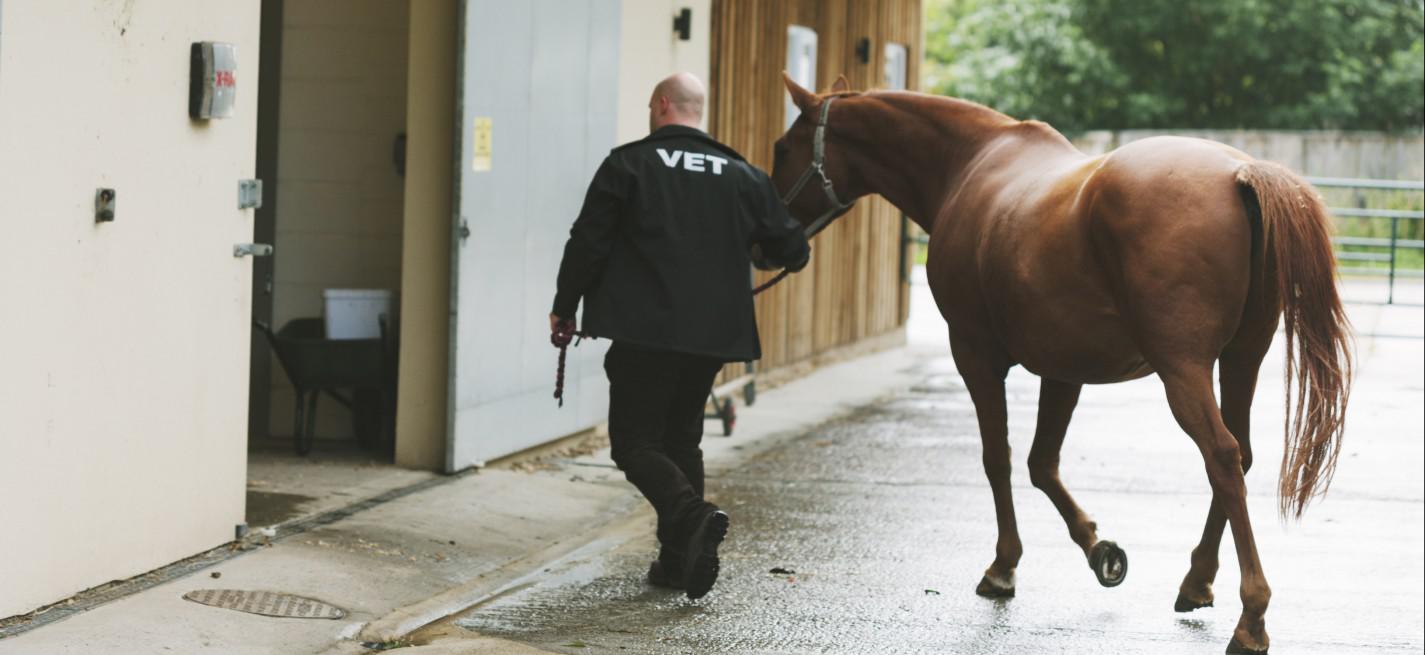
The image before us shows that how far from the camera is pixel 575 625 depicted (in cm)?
613

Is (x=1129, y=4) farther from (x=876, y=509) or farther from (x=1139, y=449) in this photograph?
(x=876, y=509)

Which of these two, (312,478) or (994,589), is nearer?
(994,589)

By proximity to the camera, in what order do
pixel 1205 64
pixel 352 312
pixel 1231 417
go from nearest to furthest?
pixel 1231 417 → pixel 352 312 → pixel 1205 64

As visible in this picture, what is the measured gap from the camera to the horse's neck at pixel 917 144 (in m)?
6.98

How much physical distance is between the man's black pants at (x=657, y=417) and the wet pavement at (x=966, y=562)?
373mm

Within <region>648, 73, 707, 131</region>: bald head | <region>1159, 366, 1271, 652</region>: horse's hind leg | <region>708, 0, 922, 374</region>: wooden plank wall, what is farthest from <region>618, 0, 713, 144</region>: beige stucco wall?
<region>1159, 366, 1271, 652</region>: horse's hind leg

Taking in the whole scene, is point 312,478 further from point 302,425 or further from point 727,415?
point 727,415

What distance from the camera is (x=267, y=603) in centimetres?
605

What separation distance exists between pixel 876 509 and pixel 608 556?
5.57ft

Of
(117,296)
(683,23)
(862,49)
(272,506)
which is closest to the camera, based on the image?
(117,296)

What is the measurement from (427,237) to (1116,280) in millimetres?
3863

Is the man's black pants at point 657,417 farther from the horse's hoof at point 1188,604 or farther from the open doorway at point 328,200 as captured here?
the open doorway at point 328,200

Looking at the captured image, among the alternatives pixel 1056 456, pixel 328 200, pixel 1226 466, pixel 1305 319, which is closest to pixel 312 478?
pixel 328 200

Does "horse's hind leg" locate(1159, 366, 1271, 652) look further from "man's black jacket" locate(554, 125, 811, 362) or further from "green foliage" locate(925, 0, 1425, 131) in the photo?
"green foliage" locate(925, 0, 1425, 131)
